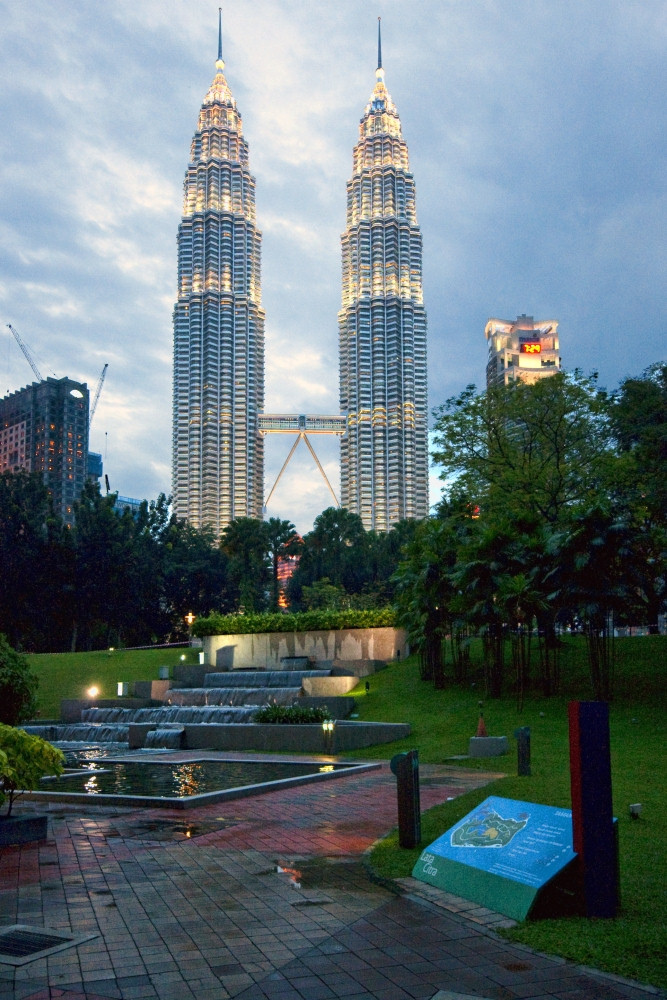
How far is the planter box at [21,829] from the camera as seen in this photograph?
9.44 meters

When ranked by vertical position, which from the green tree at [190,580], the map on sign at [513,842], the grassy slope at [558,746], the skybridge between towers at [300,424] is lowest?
the grassy slope at [558,746]

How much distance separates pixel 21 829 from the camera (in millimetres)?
9625

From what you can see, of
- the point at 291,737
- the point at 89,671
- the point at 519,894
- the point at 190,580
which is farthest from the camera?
the point at 190,580

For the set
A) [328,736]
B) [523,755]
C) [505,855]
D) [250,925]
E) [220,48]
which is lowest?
[328,736]

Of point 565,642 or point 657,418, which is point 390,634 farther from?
point 657,418

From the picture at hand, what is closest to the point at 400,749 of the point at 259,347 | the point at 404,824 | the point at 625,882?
the point at 404,824

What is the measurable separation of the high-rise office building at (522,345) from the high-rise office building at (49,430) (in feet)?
254

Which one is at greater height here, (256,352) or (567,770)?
(256,352)

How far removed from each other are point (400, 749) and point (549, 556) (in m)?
8.20

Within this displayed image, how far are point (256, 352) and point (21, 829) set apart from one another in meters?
126

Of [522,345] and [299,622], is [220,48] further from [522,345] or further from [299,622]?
[299,622]

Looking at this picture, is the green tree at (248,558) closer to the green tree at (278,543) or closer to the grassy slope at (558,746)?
the green tree at (278,543)

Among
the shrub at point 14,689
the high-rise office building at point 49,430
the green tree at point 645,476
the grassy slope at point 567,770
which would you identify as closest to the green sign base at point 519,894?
the grassy slope at point 567,770

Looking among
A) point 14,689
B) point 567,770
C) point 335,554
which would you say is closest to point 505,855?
point 14,689
